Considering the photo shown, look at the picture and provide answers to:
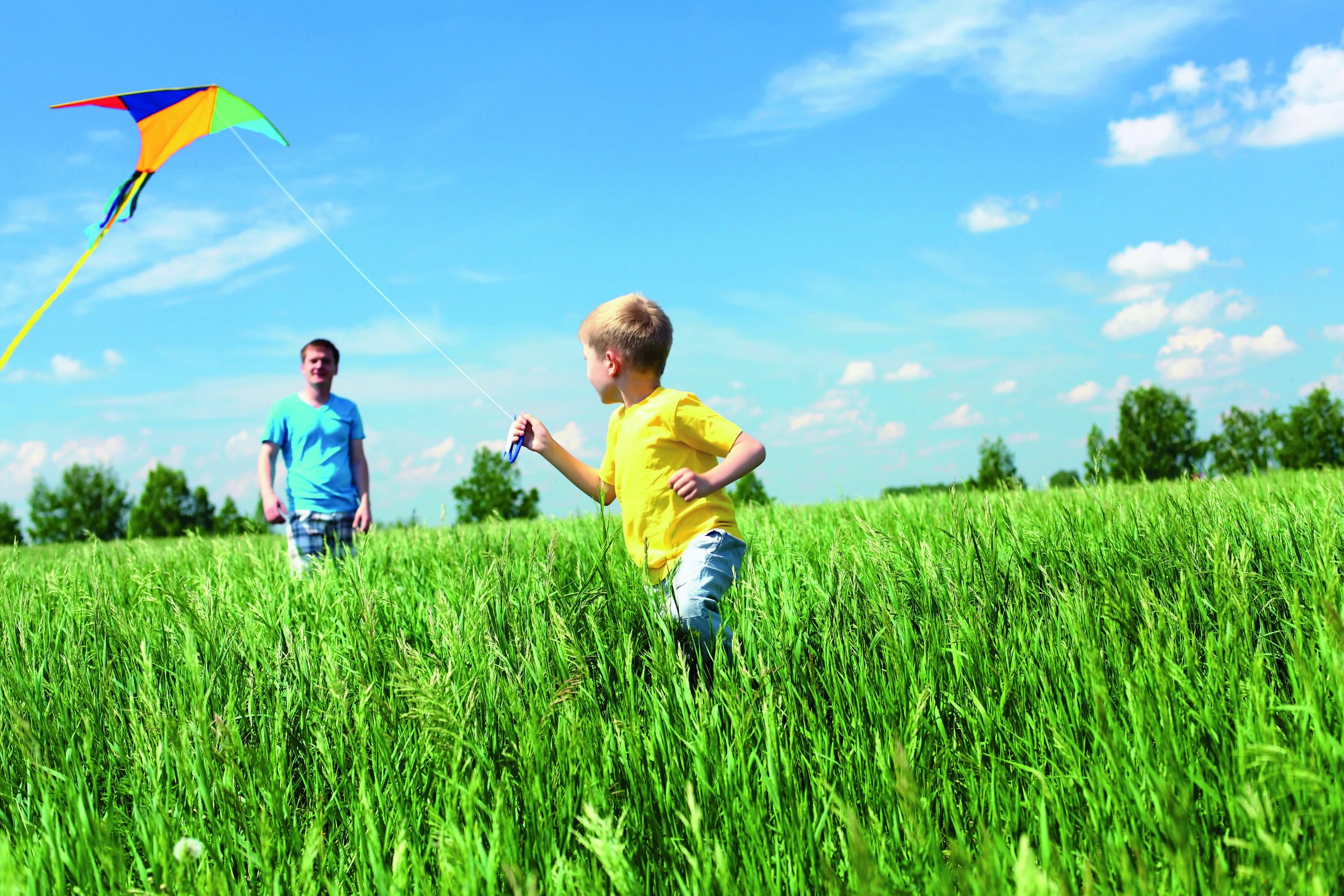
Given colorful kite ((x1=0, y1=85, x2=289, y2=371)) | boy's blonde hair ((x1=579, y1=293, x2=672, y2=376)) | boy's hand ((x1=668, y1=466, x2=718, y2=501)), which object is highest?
colorful kite ((x1=0, y1=85, x2=289, y2=371))

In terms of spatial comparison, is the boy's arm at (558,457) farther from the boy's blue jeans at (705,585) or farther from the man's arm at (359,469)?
the man's arm at (359,469)

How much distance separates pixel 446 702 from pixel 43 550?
53.9ft

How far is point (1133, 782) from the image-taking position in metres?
1.82

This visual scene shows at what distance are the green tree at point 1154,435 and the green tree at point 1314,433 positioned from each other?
3.03 metres

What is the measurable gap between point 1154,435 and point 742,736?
31.2m

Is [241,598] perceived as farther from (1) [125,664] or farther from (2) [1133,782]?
(2) [1133,782]

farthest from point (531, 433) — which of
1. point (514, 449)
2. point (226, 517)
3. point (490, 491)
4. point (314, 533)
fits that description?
point (226, 517)

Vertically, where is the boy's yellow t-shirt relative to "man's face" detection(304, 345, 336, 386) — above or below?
below

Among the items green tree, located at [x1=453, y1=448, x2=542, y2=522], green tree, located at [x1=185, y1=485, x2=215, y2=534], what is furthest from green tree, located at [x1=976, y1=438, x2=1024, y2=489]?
green tree, located at [x1=185, y1=485, x2=215, y2=534]

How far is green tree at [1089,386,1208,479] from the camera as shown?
2781 centimetres

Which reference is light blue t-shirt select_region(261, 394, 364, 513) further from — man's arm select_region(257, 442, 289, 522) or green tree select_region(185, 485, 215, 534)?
green tree select_region(185, 485, 215, 534)

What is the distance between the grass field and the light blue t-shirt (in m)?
2.54

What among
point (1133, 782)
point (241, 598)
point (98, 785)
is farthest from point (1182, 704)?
point (241, 598)

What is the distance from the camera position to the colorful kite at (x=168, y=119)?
4.78 metres
